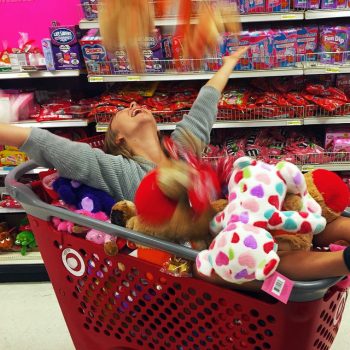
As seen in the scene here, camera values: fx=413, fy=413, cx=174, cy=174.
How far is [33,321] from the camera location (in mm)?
2154

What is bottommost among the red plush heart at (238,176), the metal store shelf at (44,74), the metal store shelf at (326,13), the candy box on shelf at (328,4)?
the red plush heart at (238,176)

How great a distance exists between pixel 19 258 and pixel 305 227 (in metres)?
2.16

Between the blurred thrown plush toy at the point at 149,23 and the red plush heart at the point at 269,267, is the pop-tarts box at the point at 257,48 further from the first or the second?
the red plush heart at the point at 269,267

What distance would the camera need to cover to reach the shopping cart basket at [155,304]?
0.83 m

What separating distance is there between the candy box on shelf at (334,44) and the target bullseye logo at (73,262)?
1756 mm

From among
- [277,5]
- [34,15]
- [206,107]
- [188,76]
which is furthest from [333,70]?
[34,15]

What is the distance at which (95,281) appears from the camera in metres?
1.11

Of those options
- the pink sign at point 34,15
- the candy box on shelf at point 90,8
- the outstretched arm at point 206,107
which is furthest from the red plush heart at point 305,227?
the pink sign at point 34,15

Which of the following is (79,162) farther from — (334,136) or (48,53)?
(334,136)

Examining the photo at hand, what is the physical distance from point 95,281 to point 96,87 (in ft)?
6.10

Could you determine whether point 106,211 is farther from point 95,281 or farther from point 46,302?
point 46,302

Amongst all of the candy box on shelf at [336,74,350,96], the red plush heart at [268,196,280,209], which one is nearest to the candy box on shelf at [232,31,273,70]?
the candy box on shelf at [336,74,350,96]

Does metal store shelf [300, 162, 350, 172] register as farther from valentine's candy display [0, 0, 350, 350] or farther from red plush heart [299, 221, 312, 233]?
red plush heart [299, 221, 312, 233]

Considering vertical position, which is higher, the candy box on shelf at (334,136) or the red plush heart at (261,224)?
the red plush heart at (261,224)
